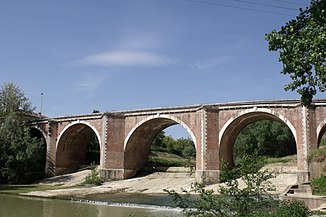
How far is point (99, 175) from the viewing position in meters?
36.1

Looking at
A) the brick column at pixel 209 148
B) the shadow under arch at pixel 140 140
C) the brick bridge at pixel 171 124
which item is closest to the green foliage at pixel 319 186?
the brick bridge at pixel 171 124

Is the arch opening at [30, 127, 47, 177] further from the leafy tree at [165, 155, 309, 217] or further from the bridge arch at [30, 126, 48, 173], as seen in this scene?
the leafy tree at [165, 155, 309, 217]

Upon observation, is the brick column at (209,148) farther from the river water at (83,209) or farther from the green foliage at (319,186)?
the green foliage at (319,186)

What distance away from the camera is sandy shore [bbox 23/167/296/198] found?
2799cm

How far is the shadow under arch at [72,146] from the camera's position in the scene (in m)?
41.3

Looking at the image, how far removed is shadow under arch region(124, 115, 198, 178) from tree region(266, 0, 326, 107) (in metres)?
26.0

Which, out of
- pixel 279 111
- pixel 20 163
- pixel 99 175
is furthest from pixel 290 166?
pixel 20 163

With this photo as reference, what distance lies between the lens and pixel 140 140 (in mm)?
39250

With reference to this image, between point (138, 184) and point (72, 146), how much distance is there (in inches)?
522

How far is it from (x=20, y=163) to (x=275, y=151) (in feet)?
98.7

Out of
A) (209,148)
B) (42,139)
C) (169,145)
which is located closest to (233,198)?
(209,148)

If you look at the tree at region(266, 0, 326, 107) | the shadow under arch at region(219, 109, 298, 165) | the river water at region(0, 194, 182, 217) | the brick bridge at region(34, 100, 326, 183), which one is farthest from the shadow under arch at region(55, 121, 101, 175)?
the tree at region(266, 0, 326, 107)

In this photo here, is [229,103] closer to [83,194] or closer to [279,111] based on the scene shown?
[279,111]

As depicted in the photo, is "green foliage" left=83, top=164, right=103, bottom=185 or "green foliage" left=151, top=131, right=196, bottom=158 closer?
"green foliage" left=83, top=164, right=103, bottom=185
